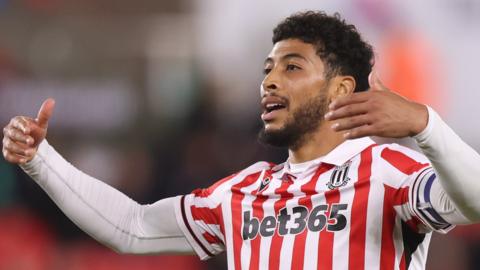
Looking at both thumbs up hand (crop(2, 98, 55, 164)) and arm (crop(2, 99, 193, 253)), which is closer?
thumbs up hand (crop(2, 98, 55, 164))

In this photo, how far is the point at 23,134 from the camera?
278 cm

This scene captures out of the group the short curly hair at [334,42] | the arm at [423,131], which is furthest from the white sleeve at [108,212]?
the arm at [423,131]

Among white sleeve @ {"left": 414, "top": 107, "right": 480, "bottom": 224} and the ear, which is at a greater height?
the ear

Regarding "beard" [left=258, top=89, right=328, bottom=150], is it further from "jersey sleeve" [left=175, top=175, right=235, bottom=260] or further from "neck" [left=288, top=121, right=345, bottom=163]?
"jersey sleeve" [left=175, top=175, right=235, bottom=260]

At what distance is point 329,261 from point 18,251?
2.75 metres

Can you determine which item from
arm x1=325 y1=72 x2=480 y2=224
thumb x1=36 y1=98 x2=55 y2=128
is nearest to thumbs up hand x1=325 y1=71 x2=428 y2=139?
arm x1=325 y1=72 x2=480 y2=224

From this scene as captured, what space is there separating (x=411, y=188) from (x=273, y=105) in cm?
64

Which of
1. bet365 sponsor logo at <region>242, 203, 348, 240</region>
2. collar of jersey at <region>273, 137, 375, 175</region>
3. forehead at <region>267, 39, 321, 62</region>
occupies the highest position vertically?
forehead at <region>267, 39, 321, 62</region>

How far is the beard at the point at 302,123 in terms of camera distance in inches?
116

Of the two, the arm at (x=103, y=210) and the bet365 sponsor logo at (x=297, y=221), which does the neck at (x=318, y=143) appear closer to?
the bet365 sponsor logo at (x=297, y=221)

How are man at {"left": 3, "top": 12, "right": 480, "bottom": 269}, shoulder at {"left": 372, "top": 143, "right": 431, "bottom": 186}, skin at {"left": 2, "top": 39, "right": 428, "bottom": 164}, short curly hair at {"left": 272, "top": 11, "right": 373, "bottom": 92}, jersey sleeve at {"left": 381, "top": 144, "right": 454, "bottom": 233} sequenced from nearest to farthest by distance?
man at {"left": 3, "top": 12, "right": 480, "bottom": 269}
jersey sleeve at {"left": 381, "top": 144, "right": 454, "bottom": 233}
shoulder at {"left": 372, "top": 143, "right": 431, "bottom": 186}
skin at {"left": 2, "top": 39, "right": 428, "bottom": 164}
short curly hair at {"left": 272, "top": 11, "right": 373, "bottom": 92}

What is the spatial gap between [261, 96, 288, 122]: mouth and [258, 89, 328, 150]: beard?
40mm

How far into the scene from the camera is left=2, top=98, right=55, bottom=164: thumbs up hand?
2.77 metres

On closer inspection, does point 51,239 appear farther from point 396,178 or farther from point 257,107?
point 396,178
